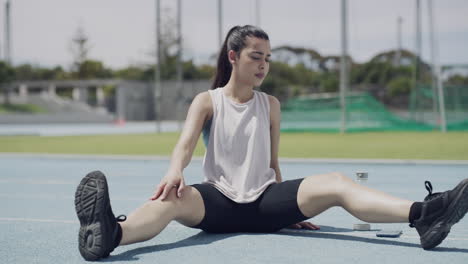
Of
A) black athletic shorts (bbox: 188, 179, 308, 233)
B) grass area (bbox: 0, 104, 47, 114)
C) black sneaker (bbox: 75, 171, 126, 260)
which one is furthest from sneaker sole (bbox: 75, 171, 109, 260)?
grass area (bbox: 0, 104, 47, 114)

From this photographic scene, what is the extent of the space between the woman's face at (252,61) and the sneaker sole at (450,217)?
62.2 inches

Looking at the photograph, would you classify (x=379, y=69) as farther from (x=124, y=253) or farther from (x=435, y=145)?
(x=124, y=253)

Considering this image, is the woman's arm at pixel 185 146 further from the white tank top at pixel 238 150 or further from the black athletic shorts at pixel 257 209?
the black athletic shorts at pixel 257 209

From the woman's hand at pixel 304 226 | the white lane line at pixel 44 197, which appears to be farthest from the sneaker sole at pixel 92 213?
the white lane line at pixel 44 197

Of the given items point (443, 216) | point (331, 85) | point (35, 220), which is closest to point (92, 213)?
point (443, 216)

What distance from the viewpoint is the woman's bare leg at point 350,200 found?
423cm

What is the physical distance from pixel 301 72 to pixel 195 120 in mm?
72985

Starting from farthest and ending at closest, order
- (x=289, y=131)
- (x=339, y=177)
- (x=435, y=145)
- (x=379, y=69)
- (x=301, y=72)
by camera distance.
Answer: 1. (x=301, y=72)
2. (x=379, y=69)
3. (x=289, y=131)
4. (x=435, y=145)
5. (x=339, y=177)

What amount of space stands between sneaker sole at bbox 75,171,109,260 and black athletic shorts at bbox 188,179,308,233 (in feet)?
2.95

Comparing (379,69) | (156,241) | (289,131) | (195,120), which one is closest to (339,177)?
(195,120)

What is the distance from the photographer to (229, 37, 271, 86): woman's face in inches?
187

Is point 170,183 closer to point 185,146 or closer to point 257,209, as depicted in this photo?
point 185,146

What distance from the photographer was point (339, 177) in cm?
455

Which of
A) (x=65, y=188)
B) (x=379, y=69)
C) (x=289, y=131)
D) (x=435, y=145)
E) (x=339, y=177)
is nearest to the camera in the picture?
(x=339, y=177)
